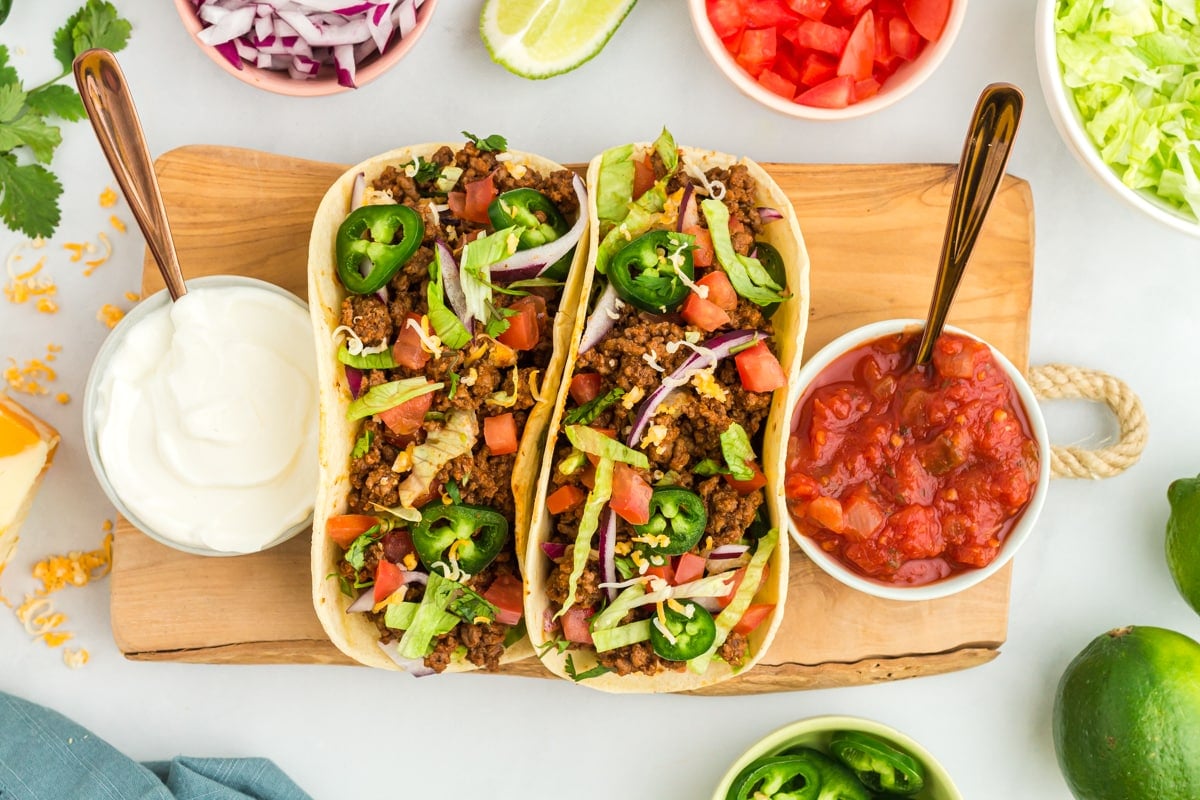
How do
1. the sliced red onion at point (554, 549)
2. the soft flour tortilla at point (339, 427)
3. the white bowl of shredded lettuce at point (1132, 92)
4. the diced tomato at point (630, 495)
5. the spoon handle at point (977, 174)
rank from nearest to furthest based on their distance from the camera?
the spoon handle at point (977, 174), the diced tomato at point (630, 495), the soft flour tortilla at point (339, 427), the sliced red onion at point (554, 549), the white bowl of shredded lettuce at point (1132, 92)

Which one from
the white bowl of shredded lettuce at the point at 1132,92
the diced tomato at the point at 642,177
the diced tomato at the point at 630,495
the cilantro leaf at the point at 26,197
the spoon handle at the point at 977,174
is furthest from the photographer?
the cilantro leaf at the point at 26,197

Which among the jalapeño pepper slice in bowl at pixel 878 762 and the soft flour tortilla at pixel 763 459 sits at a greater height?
the soft flour tortilla at pixel 763 459

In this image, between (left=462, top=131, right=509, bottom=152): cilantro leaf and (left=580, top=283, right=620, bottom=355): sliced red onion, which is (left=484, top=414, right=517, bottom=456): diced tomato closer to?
(left=580, top=283, right=620, bottom=355): sliced red onion

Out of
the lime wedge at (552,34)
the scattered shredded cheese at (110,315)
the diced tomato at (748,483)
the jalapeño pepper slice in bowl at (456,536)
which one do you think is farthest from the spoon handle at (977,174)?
the scattered shredded cheese at (110,315)

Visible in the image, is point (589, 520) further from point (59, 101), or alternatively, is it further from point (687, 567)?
point (59, 101)

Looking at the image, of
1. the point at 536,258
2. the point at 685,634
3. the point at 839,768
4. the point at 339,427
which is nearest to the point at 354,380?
the point at 339,427

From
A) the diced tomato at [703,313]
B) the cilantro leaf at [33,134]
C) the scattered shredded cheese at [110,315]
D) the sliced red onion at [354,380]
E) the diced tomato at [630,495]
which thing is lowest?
the scattered shredded cheese at [110,315]

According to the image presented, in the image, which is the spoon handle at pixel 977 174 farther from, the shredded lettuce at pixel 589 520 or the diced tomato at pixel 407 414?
the diced tomato at pixel 407 414
